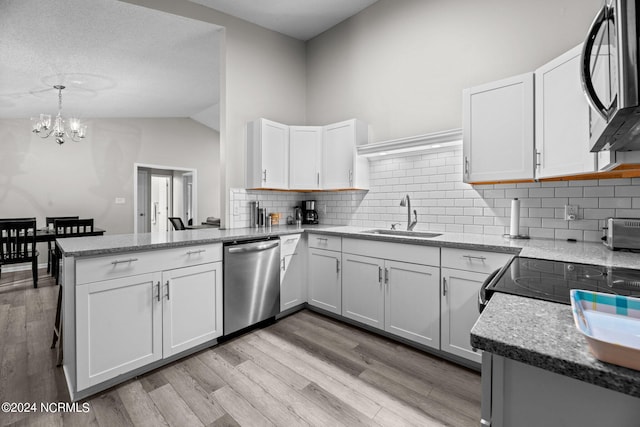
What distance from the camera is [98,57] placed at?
11.5 feet

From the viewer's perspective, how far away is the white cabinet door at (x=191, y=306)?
7.02 ft

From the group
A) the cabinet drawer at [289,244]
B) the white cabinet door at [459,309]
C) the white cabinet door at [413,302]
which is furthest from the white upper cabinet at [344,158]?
the white cabinet door at [459,309]

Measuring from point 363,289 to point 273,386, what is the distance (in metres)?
1.11

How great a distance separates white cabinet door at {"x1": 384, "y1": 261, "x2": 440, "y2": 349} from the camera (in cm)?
224

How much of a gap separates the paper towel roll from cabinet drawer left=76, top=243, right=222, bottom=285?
226 cm

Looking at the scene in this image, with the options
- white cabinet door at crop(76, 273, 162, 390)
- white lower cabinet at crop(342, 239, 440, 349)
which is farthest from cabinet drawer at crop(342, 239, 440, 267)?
white cabinet door at crop(76, 273, 162, 390)

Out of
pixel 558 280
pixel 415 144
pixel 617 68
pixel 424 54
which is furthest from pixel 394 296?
pixel 424 54

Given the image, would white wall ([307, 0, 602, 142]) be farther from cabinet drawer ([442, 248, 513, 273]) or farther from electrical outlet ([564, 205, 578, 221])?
cabinet drawer ([442, 248, 513, 273])

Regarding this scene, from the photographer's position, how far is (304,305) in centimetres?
326

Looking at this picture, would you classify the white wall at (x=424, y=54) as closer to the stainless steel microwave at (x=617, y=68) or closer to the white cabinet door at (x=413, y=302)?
the white cabinet door at (x=413, y=302)

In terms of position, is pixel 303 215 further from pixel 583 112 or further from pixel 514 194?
pixel 583 112

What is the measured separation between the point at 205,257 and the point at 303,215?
1736 millimetres

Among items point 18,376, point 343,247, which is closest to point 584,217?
point 343,247

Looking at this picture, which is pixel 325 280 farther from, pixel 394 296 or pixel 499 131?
pixel 499 131
